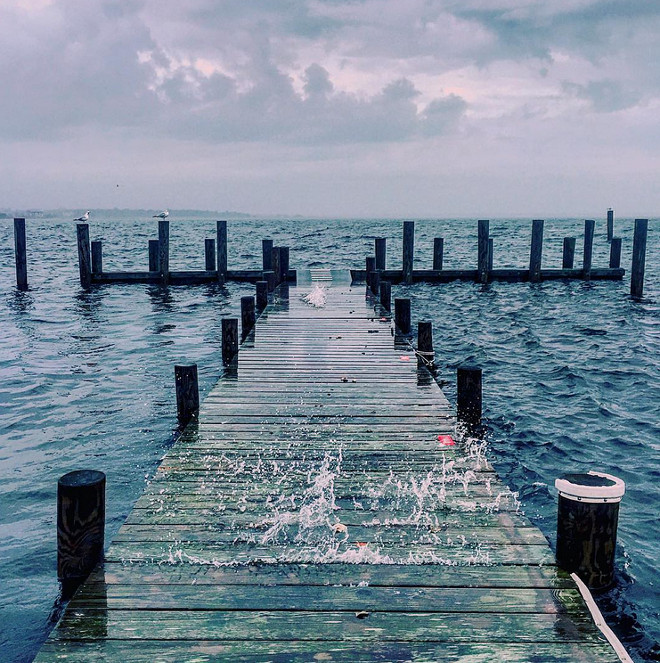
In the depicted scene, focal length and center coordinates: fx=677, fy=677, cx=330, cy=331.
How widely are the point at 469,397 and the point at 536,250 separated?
675 inches

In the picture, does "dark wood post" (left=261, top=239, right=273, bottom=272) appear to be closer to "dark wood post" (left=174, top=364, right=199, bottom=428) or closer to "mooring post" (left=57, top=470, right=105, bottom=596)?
"dark wood post" (left=174, top=364, right=199, bottom=428)

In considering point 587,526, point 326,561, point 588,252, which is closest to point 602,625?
point 587,526

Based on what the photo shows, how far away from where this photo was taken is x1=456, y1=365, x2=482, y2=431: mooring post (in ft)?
23.9

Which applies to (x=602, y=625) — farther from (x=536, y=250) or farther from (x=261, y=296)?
(x=536, y=250)

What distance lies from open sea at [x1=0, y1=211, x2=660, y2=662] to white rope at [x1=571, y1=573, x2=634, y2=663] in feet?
4.26

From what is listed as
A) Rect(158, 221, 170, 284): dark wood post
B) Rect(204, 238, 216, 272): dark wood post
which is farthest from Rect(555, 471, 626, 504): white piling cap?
Rect(204, 238, 216, 272): dark wood post

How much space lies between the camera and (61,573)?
13.3 feet

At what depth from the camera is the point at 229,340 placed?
9.99m

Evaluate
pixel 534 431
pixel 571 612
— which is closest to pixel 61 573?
pixel 571 612

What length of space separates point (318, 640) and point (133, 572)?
1290mm

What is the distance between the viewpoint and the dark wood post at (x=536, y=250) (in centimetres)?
2303

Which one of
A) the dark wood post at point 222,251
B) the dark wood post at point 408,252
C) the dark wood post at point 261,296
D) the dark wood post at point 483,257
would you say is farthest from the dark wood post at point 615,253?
the dark wood post at point 261,296

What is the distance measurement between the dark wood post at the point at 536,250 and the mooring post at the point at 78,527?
20.7 meters

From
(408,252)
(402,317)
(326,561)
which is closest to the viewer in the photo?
(326,561)
